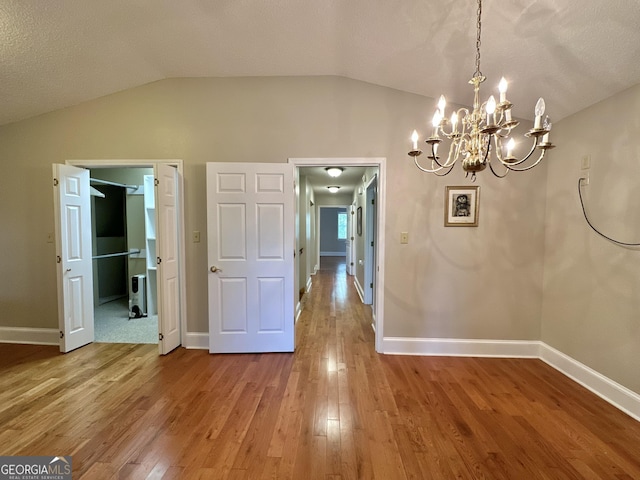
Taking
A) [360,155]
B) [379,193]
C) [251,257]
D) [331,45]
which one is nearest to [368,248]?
[379,193]

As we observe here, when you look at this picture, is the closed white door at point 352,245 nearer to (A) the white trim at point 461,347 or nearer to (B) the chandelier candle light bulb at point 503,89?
(A) the white trim at point 461,347

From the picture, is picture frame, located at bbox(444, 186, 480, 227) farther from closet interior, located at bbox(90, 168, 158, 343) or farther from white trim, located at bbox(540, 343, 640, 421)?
closet interior, located at bbox(90, 168, 158, 343)

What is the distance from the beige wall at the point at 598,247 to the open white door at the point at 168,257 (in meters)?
3.92

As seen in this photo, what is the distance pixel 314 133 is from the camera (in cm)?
287

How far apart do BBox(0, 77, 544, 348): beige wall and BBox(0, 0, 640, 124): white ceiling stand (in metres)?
0.20

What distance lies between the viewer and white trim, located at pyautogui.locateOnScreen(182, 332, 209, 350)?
9.82ft

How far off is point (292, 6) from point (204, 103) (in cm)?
142

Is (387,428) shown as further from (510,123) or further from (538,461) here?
(510,123)

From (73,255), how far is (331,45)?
345 centimetres

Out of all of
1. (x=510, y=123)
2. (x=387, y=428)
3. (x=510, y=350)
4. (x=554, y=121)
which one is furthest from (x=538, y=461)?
(x=554, y=121)

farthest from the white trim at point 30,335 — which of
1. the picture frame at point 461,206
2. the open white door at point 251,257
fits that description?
the picture frame at point 461,206

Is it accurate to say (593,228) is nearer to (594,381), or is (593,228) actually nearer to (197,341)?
(594,381)

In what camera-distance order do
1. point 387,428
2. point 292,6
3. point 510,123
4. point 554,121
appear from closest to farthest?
1. point 510,123
2. point 387,428
3. point 292,6
4. point 554,121

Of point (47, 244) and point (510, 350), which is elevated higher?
point (47, 244)
